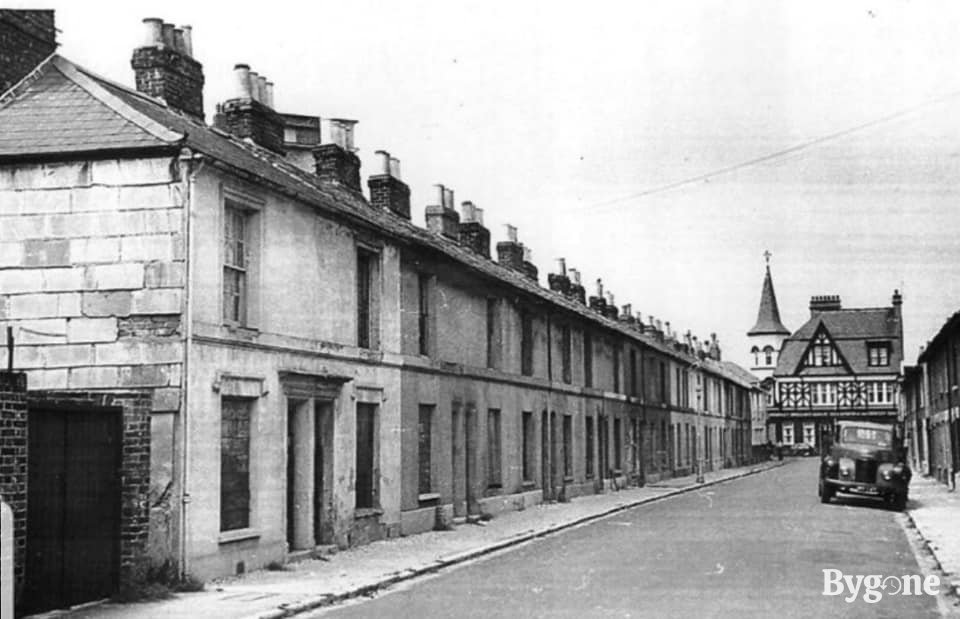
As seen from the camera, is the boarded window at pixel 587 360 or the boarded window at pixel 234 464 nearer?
the boarded window at pixel 234 464

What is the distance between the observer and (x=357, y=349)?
762 inches

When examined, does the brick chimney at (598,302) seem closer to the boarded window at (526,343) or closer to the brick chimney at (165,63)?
the boarded window at (526,343)

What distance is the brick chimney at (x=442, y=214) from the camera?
3027 centimetres

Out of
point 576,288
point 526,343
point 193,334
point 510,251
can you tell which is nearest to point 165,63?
point 193,334

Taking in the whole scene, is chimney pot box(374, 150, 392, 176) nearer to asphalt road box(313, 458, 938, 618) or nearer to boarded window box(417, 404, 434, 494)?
boarded window box(417, 404, 434, 494)

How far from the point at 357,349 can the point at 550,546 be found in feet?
15.4

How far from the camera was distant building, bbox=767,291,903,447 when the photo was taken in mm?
98125

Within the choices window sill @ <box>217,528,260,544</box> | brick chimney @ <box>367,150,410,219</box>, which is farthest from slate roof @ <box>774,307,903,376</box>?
window sill @ <box>217,528,260,544</box>

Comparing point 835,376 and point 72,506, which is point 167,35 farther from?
point 835,376

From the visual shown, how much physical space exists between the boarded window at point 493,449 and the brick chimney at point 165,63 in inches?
462

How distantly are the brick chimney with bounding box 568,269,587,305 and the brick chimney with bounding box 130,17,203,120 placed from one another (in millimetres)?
28048

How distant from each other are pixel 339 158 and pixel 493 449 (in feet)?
27.6

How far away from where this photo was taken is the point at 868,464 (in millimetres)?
29281

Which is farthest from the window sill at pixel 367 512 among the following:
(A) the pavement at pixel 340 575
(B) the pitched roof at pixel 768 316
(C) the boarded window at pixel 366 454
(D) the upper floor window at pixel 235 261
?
(B) the pitched roof at pixel 768 316
